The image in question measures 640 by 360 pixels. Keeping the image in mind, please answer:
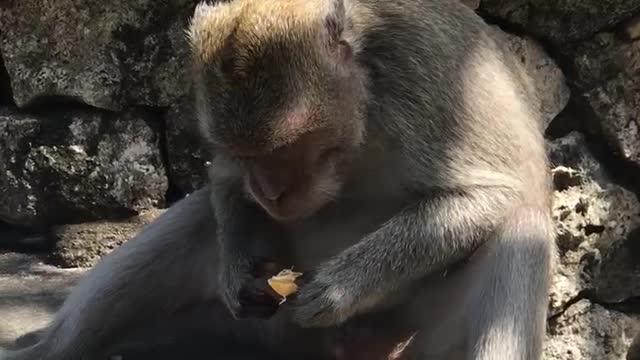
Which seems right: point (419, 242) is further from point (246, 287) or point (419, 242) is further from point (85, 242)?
point (85, 242)

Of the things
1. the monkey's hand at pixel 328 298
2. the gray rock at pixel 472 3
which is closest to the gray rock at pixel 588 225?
the gray rock at pixel 472 3

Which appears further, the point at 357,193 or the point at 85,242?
the point at 85,242

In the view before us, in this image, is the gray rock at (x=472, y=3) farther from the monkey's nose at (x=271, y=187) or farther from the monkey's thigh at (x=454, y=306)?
the monkey's nose at (x=271, y=187)

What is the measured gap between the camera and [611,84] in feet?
16.5

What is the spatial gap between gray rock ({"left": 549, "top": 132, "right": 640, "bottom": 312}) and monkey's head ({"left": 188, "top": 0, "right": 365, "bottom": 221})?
1533 millimetres

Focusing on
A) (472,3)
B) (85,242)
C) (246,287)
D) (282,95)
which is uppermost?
(282,95)

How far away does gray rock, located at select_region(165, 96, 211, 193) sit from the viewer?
5203 mm

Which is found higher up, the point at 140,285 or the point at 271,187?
the point at 271,187

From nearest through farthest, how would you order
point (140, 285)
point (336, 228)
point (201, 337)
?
point (336, 228), point (140, 285), point (201, 337)

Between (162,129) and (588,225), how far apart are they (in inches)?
76.8

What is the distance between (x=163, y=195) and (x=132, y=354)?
1.10m

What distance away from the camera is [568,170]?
4902 mm

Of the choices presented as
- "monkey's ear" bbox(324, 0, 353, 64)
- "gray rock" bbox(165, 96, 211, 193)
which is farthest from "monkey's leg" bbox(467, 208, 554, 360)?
"gray rock" bbox(165, 96, 211, 193)

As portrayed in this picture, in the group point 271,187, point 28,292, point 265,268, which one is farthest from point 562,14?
point 28,292
